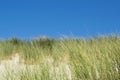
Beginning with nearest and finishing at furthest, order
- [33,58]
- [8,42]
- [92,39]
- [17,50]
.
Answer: [92,39]
[33,58]
[17,50]
[8,42]

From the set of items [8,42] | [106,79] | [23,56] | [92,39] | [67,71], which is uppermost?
[8,42]

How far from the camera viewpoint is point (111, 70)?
4.55 m

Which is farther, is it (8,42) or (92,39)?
(8,42)

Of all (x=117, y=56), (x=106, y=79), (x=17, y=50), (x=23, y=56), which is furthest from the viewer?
(x=17, y=50)

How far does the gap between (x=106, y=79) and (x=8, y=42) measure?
28.3 feet

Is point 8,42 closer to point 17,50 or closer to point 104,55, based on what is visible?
point 17,50

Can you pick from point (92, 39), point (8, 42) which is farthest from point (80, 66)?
point (8, 42)

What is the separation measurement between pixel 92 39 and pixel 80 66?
3.09 metres

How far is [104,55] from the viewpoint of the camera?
4.89m

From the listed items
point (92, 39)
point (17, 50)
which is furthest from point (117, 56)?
point (17, 50)

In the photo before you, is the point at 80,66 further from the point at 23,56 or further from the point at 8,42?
the point at 8,42

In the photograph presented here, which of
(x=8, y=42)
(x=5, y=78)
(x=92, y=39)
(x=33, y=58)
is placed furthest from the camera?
(x=8, y=42)

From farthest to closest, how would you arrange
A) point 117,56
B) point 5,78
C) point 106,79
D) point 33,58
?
point 33,58
point 5,78
point 117,56
point 106,79

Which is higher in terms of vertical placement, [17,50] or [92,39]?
[17,50]
